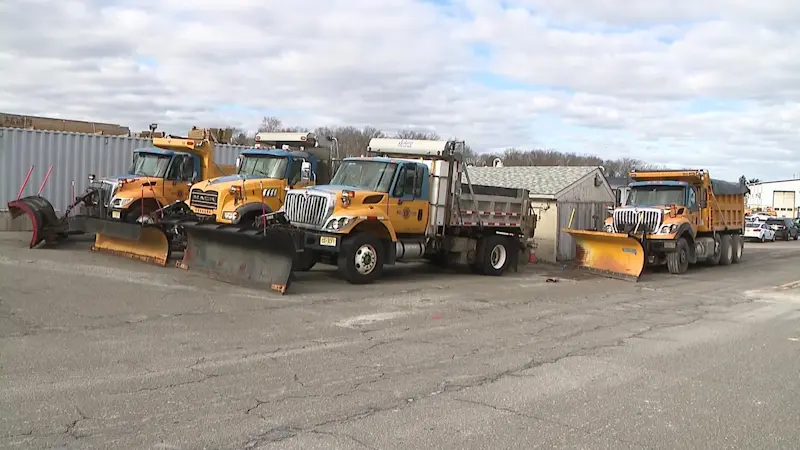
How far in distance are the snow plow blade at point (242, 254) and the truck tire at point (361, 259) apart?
4.89 feet

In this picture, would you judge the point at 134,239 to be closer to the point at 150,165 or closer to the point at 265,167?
the point at 265,167

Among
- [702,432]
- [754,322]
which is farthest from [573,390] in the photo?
[754,322]

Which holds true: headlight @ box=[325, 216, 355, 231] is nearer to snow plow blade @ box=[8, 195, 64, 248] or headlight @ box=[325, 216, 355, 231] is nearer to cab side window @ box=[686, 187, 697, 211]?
snow plow blade @ box=[8, 195, 64, 248]

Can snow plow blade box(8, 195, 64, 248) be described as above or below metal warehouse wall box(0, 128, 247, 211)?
below

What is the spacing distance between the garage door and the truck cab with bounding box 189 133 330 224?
78.8 metres

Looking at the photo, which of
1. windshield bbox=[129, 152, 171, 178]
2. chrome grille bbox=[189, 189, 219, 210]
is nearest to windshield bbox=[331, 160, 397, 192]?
chrome grille bbox=[189, 189, 219, 210]

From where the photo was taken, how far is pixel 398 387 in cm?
635

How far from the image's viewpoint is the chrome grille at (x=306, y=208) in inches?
517

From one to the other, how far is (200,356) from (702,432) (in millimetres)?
4905

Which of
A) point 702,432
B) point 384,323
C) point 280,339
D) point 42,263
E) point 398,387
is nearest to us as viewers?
point 702,432

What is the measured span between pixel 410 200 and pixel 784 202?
273 feet

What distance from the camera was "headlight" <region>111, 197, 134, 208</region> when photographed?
52.4 ft

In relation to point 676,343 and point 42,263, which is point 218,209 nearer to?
point 42,263

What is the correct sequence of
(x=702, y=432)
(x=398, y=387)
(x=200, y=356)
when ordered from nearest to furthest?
(x=702, y=432)
(x=398, y=387)
(x=200, y=356)
